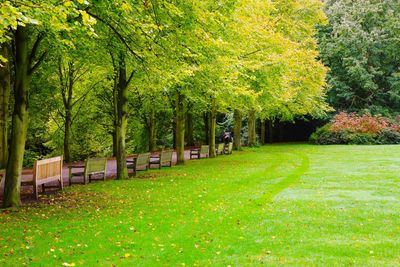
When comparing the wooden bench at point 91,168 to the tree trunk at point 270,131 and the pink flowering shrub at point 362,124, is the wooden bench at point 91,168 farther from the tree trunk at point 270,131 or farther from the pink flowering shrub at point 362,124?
the tree trunk at point 270,131

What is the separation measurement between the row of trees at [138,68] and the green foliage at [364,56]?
19.8 ft

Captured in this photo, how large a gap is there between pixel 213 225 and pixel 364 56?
3773cm

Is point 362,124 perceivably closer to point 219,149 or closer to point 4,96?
point 219,149

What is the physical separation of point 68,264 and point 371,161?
59.9ft

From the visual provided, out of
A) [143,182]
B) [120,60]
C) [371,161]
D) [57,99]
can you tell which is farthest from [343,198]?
[57,99]

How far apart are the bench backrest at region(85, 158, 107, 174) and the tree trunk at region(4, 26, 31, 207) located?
14.0ft

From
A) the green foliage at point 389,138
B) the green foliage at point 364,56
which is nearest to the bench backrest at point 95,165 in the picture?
the green foliage at point 389,138

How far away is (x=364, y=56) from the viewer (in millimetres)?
42062

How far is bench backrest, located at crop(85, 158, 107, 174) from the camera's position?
15.5 meters

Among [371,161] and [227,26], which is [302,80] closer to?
[371,161]

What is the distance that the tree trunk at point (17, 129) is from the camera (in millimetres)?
11094

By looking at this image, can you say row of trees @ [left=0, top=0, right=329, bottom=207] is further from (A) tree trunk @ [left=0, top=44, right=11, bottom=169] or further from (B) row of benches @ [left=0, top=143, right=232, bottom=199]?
(B) row of benches @ [left=0, top=143, right=232, bottom=199]

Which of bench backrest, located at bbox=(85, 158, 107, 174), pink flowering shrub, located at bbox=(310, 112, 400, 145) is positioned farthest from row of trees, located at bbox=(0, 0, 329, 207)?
pink flowering shrub, located at bbox=(310, 112, 400, 145)

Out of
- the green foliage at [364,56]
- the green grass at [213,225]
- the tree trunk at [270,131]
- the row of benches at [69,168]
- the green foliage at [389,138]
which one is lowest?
the green grass at [213,225]
